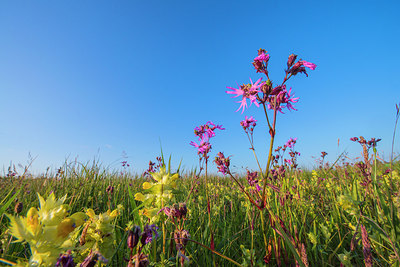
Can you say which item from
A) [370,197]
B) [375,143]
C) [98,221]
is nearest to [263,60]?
[98,221]

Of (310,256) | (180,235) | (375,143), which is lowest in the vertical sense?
(310,256)

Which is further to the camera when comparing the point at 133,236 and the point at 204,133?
the point at 204,133

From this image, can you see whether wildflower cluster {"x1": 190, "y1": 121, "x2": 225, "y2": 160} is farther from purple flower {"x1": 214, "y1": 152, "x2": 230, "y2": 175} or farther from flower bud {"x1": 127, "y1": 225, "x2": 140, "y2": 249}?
flower bud {"x1": 127, "y1": 225, "x2": 140, "y2": 249}

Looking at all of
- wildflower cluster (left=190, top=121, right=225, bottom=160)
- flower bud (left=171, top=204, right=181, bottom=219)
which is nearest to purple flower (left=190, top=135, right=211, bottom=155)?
wildflower cluster (left=190, top=121, right=225, bottom=160)

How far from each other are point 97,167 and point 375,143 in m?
5.87

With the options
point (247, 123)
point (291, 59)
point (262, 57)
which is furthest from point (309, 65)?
point (247, 123)

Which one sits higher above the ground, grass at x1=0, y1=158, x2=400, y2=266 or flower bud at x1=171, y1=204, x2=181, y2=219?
flower bud at x1=171, y1=204, x2=181, y2=219

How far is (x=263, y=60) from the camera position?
5.48ft

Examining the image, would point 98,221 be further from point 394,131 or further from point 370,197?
point 370,197

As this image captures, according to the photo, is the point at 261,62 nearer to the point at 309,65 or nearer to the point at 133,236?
the point at 309,65

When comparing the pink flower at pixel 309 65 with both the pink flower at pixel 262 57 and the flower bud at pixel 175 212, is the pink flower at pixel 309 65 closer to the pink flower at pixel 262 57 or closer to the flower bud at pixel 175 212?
the pink flower at pixel 262 57

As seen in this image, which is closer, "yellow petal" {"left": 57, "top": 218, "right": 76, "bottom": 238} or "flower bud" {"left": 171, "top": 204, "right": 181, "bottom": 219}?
"yellow petal" {"left": 57, "top": 218, "right": 76, "bottom": 238}

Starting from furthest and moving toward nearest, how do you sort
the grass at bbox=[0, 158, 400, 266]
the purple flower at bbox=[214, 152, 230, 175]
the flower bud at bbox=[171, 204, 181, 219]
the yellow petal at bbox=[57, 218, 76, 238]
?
the purple flower at bbox=[214, 152, 230, 175], the grass at bbox=[0, 158, 400, 266], the flower bud at bbox=[171, 204, 181, 219], the yellow petal at bbox=[57, 218, 76, 238]

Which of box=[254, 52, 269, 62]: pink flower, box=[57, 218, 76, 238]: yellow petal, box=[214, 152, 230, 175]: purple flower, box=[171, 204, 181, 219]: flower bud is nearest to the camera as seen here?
box=[57, 218, 76, 238]: yellow petal
